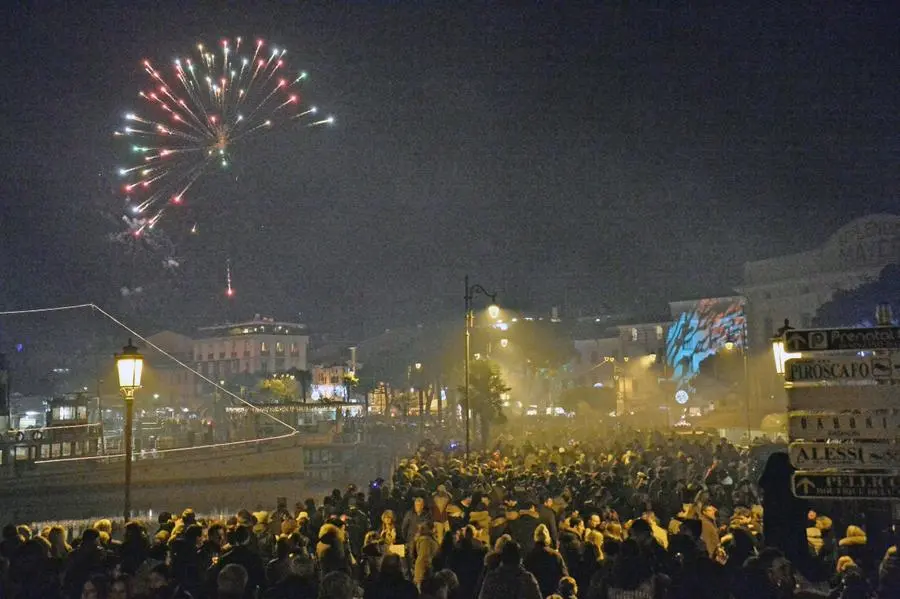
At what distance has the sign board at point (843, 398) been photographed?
6164 millimetres

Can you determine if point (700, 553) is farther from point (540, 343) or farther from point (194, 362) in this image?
point (194, 362)

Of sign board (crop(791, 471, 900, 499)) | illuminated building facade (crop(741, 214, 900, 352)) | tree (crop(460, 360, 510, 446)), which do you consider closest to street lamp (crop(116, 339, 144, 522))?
sign board (crop(791, 471, 900, 499))

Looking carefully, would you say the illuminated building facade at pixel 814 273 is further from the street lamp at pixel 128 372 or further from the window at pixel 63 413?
the street lamp at pixel 128 372

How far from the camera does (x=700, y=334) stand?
89812 mm

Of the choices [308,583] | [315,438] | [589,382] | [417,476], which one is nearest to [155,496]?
[315,438]

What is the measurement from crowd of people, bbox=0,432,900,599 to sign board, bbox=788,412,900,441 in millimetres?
1153

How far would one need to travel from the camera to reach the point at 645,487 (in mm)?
17047

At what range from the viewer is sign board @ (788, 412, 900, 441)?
611 cm

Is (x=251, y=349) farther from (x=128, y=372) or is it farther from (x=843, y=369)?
(x=843, y=369)

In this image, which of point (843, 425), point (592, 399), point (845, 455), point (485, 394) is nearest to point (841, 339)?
point (843, 425)

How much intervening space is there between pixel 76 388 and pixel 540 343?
2191 inches

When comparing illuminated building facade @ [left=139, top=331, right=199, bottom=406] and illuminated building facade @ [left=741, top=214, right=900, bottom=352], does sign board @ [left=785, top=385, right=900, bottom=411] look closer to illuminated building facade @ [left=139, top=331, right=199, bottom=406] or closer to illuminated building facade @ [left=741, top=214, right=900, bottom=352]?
illuminated building facade @ [left=741, top=214, right=900, bottom=352]

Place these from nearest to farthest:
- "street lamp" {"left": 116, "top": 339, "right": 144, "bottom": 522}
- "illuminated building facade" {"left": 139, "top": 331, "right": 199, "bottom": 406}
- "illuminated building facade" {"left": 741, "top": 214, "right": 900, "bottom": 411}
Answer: "street lamp" {"left": 116, "top": 339, "right": 144, "bottom": 522} → "illuminated building facade" {"left": 741, "top": 214, "right": 900, "bottom": 411} → "illuminated building facade" {"left": 139, "top": 331, "right": 199, "bottom": 406}

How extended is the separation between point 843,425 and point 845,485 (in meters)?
0.42
